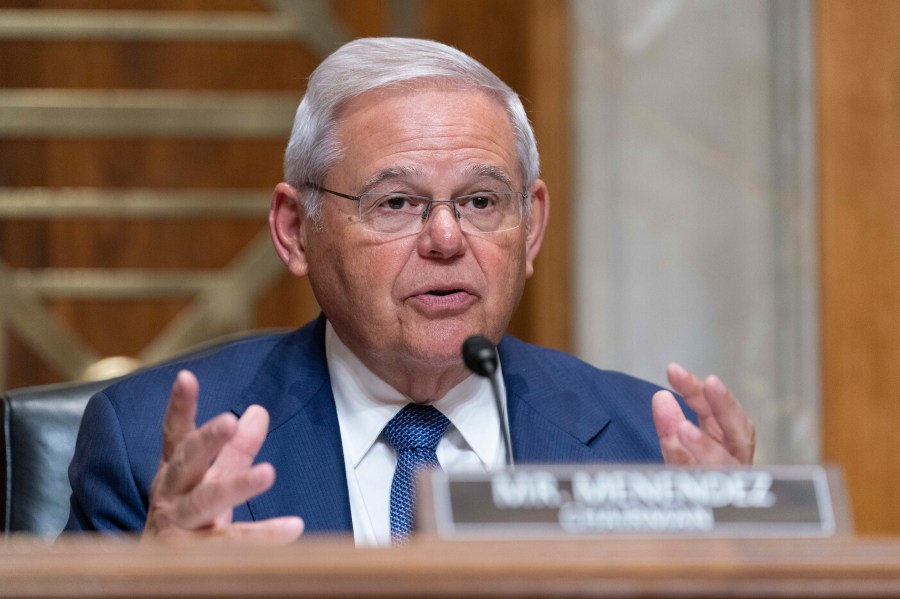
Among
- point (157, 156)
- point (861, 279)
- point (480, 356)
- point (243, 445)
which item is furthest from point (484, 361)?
point (157, 156)

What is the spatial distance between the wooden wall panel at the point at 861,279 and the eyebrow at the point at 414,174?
1.41 m

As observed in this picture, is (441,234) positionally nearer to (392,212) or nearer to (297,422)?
(392,212)

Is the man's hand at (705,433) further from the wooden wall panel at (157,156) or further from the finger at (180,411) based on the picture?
the wooden wall panel at (157,156)

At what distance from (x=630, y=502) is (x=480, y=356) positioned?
50cm

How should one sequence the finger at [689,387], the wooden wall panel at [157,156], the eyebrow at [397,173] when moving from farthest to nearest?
the wooden wall panel at [157,156]
the eyebrow at [397,173]
the finger at [689,387]

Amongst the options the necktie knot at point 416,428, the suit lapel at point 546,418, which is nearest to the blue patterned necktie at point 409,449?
the necktie knot at point 416,428

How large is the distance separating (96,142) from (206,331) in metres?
0.65

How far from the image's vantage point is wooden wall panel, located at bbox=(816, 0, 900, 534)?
9.92ft

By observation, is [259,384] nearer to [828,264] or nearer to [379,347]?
[379,347]

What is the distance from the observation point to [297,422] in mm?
1845

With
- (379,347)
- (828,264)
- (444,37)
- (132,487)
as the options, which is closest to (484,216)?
(379,347)

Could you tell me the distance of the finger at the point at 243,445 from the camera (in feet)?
4.27

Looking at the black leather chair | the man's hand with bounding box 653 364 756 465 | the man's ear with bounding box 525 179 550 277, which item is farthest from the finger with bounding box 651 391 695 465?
the black leather chair

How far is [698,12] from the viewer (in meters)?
3.27
